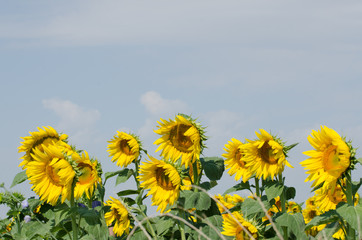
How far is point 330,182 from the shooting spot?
13.3ft

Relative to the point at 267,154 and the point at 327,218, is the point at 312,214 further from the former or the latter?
the point at 327,218

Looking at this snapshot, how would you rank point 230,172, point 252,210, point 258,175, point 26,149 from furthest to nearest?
point 26,149 → point 230,172 → point 258,175 → point 252,210

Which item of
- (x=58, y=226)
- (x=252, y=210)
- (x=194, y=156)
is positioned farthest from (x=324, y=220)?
(x=58, y=226)

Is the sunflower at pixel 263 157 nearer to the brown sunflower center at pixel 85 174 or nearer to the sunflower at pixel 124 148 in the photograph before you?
the sunflower at pixel 124 148

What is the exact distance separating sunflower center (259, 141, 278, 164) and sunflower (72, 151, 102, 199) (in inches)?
57.9

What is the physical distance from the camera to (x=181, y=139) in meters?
4.75

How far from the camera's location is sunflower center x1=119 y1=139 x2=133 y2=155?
5446 mm

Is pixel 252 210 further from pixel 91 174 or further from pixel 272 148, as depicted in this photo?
pixel 91 174

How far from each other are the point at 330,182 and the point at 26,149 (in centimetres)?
316

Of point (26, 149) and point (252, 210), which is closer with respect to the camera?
point (252, 210)

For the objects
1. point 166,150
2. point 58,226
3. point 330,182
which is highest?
point 166,150

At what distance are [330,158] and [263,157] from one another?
77cm

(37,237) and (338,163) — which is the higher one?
(338,163)

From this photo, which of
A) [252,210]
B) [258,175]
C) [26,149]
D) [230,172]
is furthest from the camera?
[26,149]
